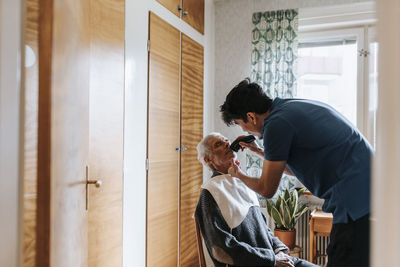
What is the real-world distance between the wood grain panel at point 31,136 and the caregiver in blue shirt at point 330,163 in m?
0.82

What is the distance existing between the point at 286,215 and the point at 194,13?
6.65ft

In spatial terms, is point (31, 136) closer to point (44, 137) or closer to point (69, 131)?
point (44, 137)

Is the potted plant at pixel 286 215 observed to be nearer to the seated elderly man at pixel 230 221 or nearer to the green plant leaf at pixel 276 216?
the green plant leaf at pixel 276 216

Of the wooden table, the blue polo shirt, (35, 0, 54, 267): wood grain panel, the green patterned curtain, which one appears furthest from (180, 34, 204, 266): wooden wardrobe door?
(35, 0, 54, 267): wood grain panel

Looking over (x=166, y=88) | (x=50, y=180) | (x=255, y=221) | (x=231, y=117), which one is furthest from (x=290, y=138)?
(x=166, y=88)

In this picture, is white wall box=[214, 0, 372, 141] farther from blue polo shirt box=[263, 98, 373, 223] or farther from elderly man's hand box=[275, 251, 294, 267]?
blue polo shirt box=[263, 98, 373, 223]

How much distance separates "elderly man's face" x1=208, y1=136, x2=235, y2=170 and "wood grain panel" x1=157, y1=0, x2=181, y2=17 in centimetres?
123

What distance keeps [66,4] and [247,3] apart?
299 cm

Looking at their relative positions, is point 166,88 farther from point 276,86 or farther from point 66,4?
point 66,4

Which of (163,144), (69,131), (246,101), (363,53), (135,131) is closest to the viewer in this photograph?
(69,131)

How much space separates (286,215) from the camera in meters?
3.18

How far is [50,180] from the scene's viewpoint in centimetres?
101
